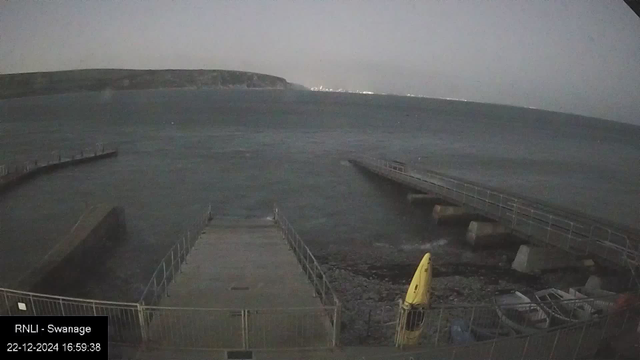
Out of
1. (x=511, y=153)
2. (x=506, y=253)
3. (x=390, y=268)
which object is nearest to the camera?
(x=390, y=268)

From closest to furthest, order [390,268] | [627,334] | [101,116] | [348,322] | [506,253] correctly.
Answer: [627,334]
[348,322]
[390,268]
[506,253]
[101,116]

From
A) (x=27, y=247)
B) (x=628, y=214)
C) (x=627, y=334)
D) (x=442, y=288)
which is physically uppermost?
(x=627, y=334)

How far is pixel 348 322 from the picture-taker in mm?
8023

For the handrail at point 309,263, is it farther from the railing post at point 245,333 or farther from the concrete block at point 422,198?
the concrete block at point 422,198

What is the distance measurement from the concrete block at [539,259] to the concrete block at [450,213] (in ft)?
11.5

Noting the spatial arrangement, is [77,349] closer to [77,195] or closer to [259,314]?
[259,314]

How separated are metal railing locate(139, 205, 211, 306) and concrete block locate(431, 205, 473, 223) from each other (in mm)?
8464

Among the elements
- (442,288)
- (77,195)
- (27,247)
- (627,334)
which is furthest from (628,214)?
(77,195)

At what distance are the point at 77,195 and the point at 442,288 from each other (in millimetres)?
15812

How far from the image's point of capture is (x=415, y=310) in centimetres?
436

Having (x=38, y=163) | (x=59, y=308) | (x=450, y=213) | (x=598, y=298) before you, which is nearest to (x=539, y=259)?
(x=450, y=213)

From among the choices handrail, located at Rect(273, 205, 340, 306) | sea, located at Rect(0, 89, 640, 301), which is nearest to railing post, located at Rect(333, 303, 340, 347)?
handrail, located at Rect(273, 205, 340, 306)

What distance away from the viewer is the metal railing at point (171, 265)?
6.03 m

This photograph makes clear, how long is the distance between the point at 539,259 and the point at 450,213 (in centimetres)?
438
